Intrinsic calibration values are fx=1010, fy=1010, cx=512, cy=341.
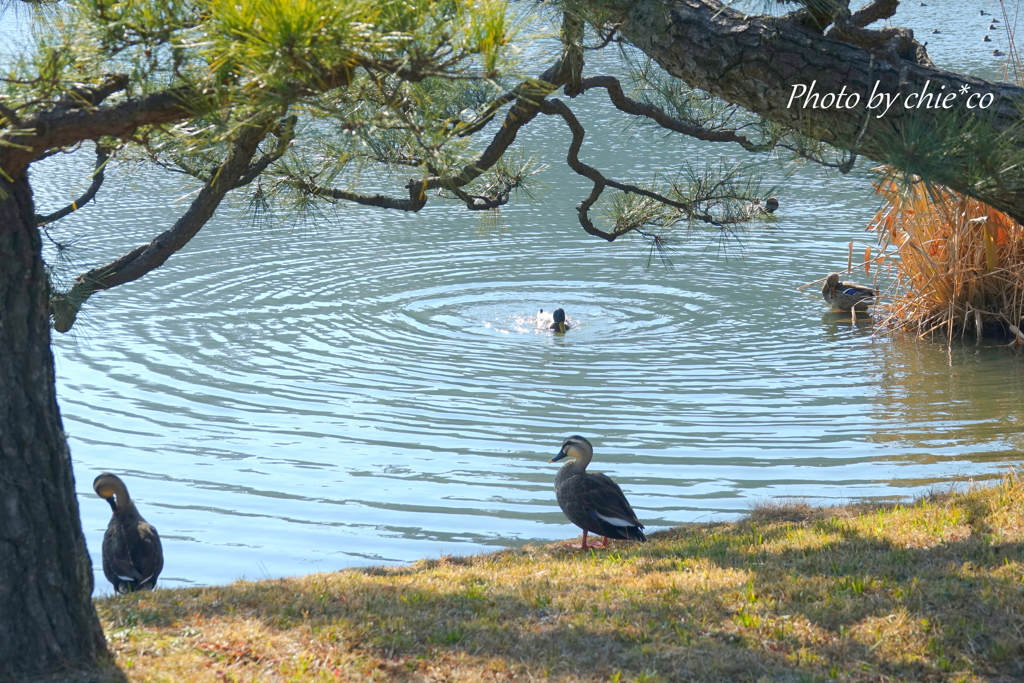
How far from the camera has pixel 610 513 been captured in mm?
5930

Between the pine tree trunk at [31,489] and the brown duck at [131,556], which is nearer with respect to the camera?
the pine tree trunk at [31,489]

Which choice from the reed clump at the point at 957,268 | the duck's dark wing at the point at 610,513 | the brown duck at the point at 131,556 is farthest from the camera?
the reed clump at the point at 957,268

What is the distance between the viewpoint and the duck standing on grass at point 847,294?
38.3 feet

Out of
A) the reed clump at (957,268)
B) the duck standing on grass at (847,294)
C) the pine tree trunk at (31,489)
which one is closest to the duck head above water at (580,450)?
the pine tree trunk at (31,489)

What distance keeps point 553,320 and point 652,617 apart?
7124mm

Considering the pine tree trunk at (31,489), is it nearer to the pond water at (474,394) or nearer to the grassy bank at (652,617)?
the grassy bank at (652,617)

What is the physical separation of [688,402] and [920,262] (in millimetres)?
3406

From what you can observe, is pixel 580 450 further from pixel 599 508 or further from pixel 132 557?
pixel 132 557

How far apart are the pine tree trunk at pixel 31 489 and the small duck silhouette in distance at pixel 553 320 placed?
25.4 feet

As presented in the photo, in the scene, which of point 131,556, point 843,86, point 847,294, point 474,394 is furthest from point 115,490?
point 847,294

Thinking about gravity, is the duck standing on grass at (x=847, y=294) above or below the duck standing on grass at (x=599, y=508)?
above

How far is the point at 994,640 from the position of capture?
3777 millimetres

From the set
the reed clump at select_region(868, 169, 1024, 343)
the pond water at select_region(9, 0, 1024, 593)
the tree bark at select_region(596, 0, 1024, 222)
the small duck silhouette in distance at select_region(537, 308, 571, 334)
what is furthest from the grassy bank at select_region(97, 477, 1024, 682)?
the small duck silhouette in distance at select_region(537, 308, 571, 334)

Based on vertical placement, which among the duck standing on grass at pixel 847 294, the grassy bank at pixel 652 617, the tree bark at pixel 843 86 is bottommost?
the grassy bank at pixel 652 617
